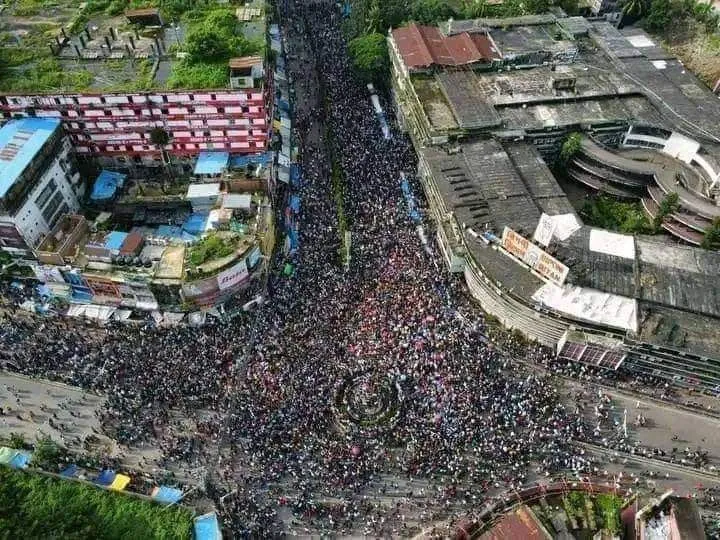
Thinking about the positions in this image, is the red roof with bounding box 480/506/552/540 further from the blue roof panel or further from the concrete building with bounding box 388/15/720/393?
the blue roof panel

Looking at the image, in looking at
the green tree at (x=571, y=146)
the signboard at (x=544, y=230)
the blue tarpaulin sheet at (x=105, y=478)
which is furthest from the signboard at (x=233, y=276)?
the green tree at (x=571, y=146)

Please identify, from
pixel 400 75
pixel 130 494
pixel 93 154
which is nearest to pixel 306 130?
pixel 400 75

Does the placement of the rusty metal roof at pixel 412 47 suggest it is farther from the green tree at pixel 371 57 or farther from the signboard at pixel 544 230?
the signboard at pixel 544 230

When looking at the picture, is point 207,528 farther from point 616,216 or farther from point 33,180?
point 616,216

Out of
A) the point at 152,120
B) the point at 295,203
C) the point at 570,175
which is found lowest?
the point at 570,175

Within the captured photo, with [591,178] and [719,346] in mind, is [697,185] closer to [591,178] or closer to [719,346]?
[591,178]

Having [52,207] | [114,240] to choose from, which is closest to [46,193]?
[52,207]
